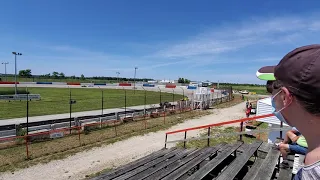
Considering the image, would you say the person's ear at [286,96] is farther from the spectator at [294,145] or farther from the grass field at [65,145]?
the grass field at [65,145]

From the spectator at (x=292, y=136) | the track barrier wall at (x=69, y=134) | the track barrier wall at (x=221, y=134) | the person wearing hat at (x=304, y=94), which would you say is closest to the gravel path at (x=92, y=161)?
the track barrier wall at (x=69, y=134)

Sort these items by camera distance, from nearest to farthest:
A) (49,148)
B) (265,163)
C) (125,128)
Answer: (265,163) → (49,148) → (125,128)

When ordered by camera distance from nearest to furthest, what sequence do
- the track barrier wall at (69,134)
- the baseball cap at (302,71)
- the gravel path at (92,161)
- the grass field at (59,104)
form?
the baseball cap at (302,71) → the gravel path at (92,161) → the track barrier wall at (69,134) → the grass field at (59,104)

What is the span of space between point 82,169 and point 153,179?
6279mm

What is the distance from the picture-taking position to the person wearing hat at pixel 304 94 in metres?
0.92

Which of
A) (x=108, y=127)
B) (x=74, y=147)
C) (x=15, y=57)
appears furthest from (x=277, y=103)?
(x=15, y=57)

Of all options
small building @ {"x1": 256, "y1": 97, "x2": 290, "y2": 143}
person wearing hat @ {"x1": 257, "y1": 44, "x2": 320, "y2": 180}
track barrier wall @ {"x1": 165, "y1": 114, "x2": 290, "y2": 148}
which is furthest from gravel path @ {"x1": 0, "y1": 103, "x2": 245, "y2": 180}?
person wearing hat @ {"x1": 257, "y1": 44, "x2": 320, "y2": 180}

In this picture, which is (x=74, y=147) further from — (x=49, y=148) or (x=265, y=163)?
(x=265, y=163)

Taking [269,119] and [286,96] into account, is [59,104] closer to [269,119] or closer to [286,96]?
[269,119]

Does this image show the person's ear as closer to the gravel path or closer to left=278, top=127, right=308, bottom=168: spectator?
left=278, top=127, right=308, bottom=168: spectator

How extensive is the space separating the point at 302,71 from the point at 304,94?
101mm

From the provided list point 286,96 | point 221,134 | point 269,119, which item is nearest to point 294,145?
point 221,134

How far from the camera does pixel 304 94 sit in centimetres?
95

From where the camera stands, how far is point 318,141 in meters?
0.99
